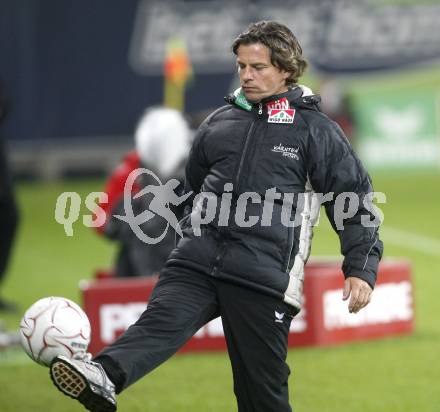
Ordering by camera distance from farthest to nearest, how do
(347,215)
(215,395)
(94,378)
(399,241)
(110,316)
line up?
(399,241) → (110,316) → (215,395) → (347,215) → (94,378)

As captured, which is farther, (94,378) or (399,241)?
(399,241)

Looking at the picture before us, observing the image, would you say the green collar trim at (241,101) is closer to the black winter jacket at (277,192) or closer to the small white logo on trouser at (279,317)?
the black winter jacket at (277,192)

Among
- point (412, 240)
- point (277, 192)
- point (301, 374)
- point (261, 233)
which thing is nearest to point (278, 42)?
point (277, 192)

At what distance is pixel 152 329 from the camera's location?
587cm

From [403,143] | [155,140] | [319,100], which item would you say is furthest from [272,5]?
[319,100]

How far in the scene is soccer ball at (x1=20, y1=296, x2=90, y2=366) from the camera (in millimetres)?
5863

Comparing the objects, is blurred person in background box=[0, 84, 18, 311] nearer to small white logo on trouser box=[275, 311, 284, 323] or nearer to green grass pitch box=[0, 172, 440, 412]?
green grass pitch box=[0, 172, 440, 412]

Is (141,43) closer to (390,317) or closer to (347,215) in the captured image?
(390,317)

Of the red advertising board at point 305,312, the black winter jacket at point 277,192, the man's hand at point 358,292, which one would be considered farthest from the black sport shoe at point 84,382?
the red advertising board at point 305,312

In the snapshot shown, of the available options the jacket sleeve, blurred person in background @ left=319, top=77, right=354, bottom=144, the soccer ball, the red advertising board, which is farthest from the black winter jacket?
blurred person in background @ left=319, top=77, right=354, bottom=144

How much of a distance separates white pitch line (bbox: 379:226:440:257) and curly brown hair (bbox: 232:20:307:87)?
824 cm

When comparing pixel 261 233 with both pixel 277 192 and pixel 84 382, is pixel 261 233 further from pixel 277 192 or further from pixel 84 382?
pixel 84 382

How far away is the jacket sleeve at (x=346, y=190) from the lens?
5.91 meters

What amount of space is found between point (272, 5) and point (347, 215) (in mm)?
15124
